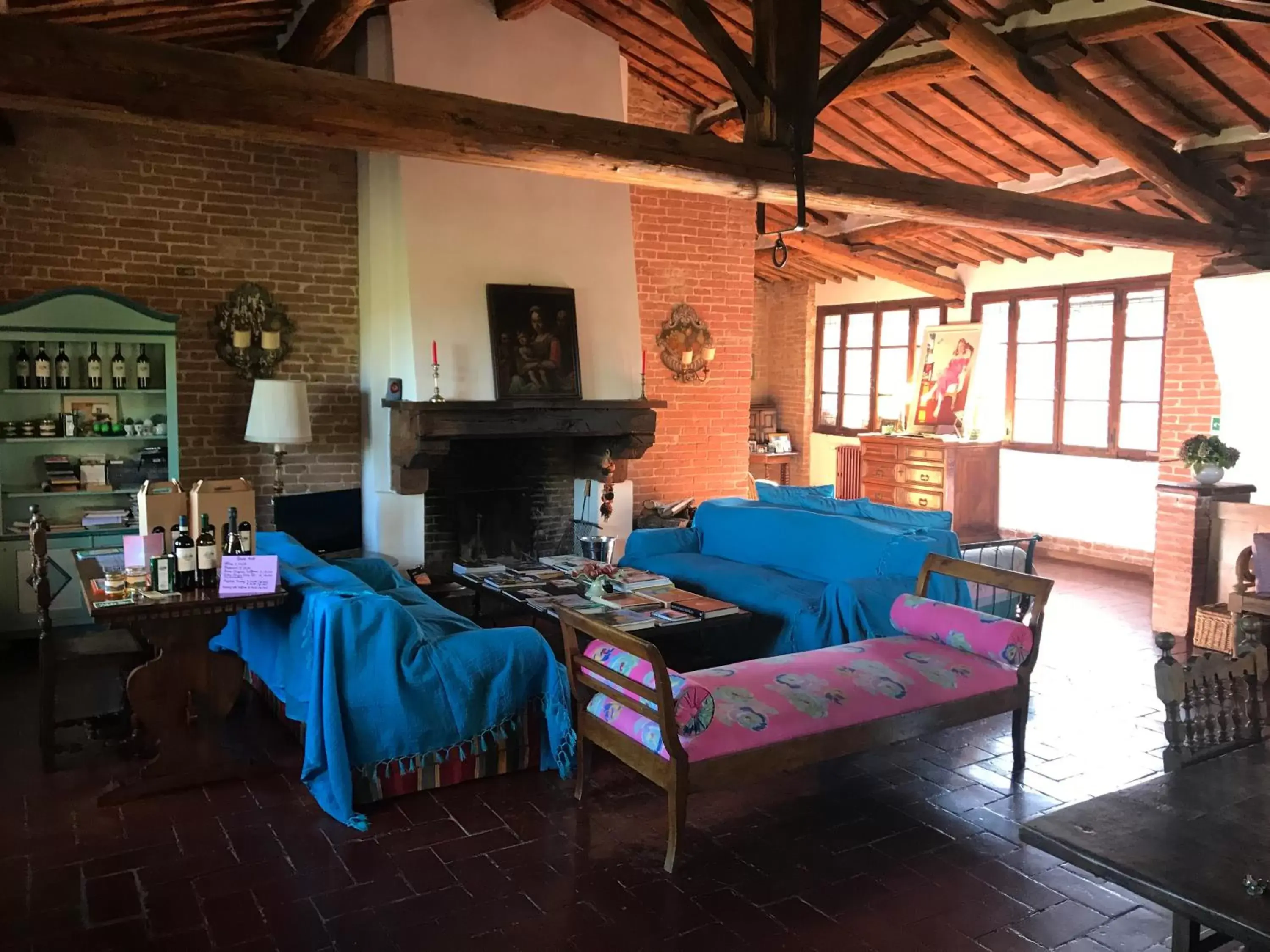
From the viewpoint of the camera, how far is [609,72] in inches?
280

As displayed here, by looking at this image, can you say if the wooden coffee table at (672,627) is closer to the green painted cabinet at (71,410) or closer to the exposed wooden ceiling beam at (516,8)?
the green painted cabinet at (71,410)

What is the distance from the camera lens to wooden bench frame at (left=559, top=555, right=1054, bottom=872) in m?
3.26

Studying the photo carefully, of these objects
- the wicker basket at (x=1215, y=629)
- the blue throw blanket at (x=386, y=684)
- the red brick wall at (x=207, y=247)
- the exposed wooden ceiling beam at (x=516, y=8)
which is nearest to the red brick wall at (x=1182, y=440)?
the wicker basket at (x=1215, y=629)

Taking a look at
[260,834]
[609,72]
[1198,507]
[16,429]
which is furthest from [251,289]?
[1198,507]

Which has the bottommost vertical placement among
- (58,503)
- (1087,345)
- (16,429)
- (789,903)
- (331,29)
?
(789,903)

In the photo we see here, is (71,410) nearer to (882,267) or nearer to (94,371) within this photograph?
(94,371)

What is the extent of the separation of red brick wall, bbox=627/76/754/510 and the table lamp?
2629 mm

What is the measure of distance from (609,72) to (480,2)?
104 cm

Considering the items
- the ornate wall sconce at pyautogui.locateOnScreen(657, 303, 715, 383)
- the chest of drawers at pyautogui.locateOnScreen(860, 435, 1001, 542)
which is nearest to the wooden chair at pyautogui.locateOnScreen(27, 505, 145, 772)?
the ornate wall sconce at pyautogui.locateOnScreen(657, 303, 715, 383)

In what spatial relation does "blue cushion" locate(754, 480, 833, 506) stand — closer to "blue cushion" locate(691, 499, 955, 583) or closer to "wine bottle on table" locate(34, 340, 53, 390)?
"blue cushion" locate(691, 499, 955, 583)

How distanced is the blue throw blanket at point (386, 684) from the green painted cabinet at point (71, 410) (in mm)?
2494

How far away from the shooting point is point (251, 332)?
260 inches

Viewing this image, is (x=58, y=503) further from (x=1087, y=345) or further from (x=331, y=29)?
(x=1087, y=345)

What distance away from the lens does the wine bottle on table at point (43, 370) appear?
583cm
